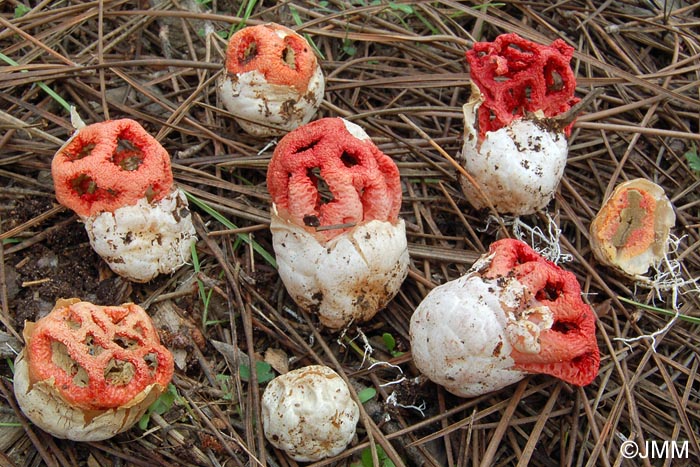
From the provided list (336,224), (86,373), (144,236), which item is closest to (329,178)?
(336,224)

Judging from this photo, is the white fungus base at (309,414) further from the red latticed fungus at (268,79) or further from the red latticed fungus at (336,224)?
the red latticed fungus at (268,79)

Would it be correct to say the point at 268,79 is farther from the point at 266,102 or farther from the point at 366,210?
the point at 366,210

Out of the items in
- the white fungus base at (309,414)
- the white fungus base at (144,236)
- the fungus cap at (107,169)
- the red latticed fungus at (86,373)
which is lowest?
the white fungus base at (309,414)

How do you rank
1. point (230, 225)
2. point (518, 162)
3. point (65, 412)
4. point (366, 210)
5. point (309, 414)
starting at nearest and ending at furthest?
point (65, 412)
point (309, 414)
point (366, 210)
point (518, 162)
point (230, 225)

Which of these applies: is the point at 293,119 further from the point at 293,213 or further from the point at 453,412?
the point at 453,412

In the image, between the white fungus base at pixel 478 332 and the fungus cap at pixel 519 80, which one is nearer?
the white fungus base at pixel 478 332

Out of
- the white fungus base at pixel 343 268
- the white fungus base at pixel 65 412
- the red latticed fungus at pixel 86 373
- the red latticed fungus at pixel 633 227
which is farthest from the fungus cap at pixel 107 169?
the red latticed fungus at pixel 633 227
